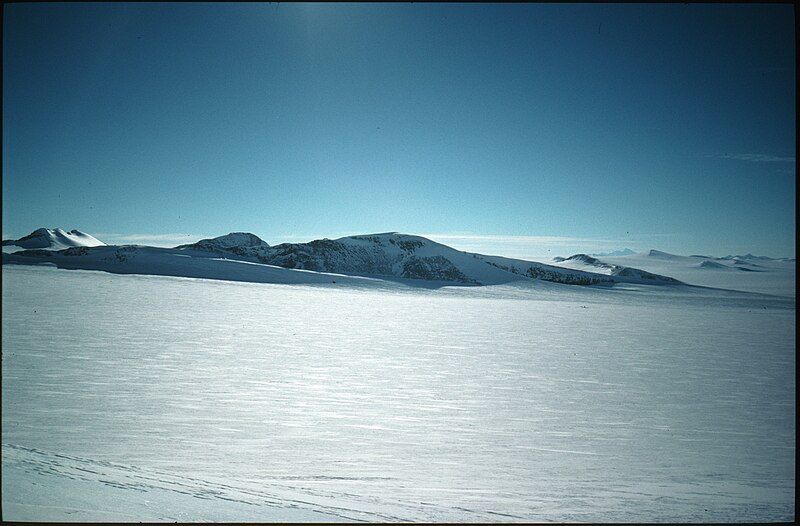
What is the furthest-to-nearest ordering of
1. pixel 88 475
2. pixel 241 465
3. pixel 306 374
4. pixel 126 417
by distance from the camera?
pixel 306 374 < pixel 126 417 < pixel 241 465 < pixel 88 475

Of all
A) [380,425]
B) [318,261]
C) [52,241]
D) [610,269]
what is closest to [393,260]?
[318,261]

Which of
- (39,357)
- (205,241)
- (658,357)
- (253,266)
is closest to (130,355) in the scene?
(39,357)

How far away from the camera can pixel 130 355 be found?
8383 mm

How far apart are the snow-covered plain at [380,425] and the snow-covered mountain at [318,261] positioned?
19314 mm

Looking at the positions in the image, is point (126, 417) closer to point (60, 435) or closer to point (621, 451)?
point (60, 435)

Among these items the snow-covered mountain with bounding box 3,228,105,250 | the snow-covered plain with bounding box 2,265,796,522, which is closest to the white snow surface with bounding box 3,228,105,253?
the snow-covered mountain with bounding box 3,228,105,250

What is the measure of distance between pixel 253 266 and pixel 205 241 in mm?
18684

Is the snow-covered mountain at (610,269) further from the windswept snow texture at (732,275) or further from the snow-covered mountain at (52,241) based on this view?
the snow-covered mountain at (52,241)

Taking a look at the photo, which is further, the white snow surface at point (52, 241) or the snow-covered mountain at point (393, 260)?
the white snow surface at point (52, 241)

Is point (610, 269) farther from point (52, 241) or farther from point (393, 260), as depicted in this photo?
point (52, 241)

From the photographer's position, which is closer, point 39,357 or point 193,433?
point 193,433

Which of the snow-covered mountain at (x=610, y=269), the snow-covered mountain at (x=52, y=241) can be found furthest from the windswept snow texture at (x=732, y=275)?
the snow-covered mountain at (x=52, y=241)

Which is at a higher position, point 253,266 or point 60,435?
point 253,266

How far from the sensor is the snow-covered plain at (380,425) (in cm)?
393
